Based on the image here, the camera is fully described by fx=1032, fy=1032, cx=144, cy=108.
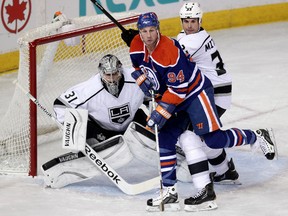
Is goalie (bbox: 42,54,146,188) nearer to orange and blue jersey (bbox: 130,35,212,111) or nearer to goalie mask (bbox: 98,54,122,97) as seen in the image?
goalie mask (bbox: 98,54,122,97)

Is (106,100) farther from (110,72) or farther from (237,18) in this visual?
(237,18)

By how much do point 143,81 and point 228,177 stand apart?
2.64 ft

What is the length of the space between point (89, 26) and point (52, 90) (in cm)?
59

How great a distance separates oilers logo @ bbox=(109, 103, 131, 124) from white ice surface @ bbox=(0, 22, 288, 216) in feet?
1.12

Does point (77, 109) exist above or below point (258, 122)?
above

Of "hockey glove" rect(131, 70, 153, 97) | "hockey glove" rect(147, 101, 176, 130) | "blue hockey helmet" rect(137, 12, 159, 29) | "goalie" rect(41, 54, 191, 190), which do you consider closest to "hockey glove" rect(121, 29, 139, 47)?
"goalie" rect(41, 54, 191, 190)

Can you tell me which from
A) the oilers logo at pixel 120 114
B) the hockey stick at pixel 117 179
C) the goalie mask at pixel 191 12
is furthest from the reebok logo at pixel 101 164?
the goalie mask at pixel 191 12

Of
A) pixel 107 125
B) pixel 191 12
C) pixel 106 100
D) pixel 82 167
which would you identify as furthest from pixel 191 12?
pixel 82 167

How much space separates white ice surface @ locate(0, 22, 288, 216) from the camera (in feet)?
17.0

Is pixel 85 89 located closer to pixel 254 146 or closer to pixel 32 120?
pixel 32 120

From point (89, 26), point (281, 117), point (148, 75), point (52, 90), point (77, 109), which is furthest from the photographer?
point (281, 117)

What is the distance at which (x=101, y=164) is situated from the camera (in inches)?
215

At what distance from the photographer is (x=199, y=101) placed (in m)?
5.15

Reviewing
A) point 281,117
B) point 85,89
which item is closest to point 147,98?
point 85,89
